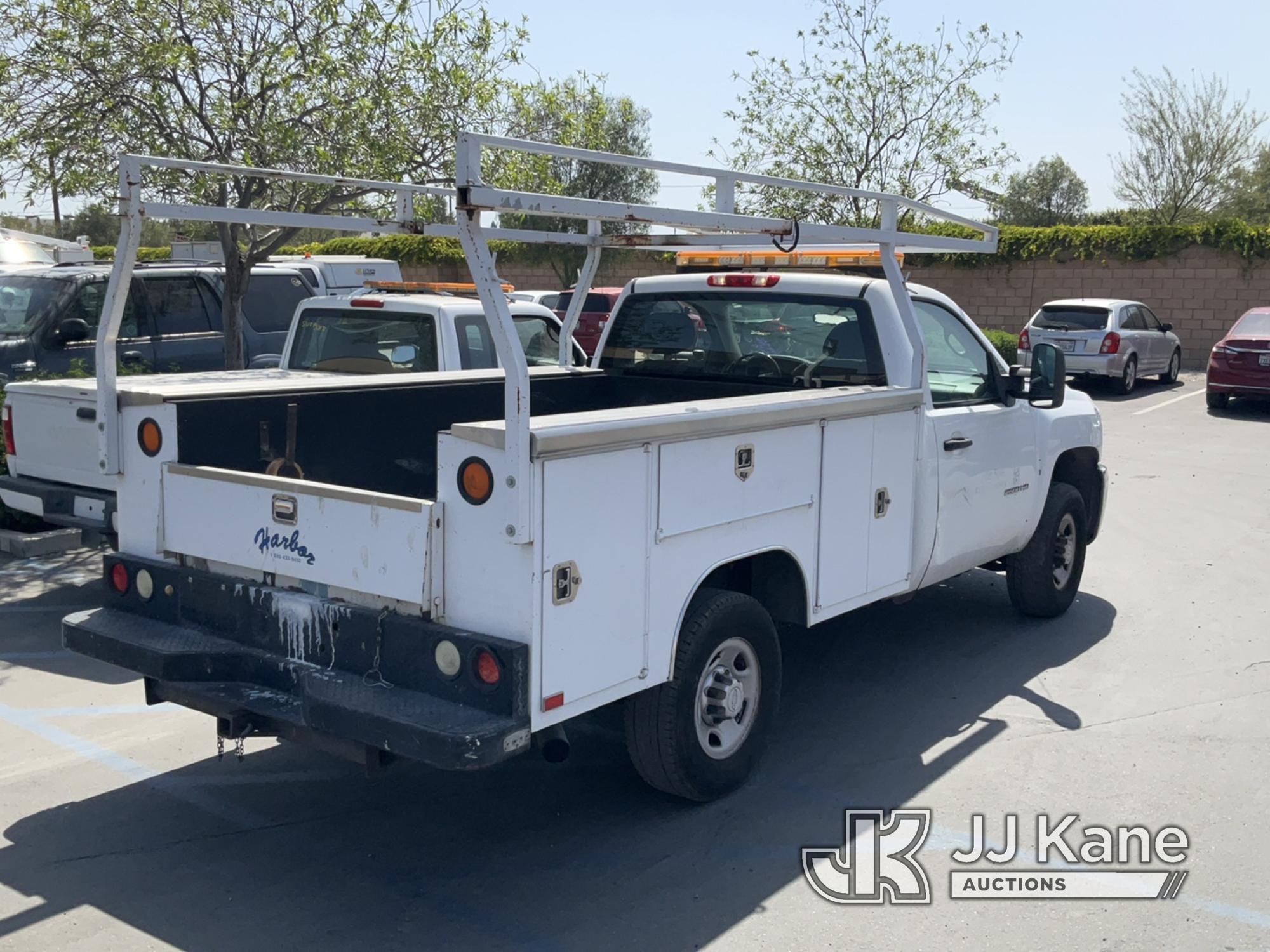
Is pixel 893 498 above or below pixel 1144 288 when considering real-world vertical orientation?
below

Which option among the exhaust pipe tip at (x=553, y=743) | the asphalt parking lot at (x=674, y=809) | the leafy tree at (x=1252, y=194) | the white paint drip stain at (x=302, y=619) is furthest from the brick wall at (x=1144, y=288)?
the white paint drip stain at (x=302, y=619)

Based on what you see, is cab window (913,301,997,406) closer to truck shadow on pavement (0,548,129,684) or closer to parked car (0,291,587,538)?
parked car (0,291,587,538)

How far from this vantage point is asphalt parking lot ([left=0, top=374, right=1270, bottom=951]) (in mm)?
4105

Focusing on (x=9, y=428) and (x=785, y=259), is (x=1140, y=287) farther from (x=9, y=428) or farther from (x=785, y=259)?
(x=9, y=428)

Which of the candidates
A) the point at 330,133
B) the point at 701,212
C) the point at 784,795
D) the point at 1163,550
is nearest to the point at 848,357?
the point at 701,212

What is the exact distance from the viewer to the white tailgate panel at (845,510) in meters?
5.19

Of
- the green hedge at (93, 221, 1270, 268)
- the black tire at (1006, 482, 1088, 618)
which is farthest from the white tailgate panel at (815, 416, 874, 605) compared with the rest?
the green hedge at (93, 221, 1270, 268)

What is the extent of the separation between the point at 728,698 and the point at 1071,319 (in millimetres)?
17803

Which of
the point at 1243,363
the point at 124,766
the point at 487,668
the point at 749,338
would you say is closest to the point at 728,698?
the point at 487,668

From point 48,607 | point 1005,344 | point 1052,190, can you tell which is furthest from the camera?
point 1052,190

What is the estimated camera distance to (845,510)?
5316mm

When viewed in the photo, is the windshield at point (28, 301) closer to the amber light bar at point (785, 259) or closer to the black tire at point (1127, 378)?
the amber light bar at point (785, 259)

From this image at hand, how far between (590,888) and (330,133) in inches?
324

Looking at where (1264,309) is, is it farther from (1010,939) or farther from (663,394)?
(1010,939)
